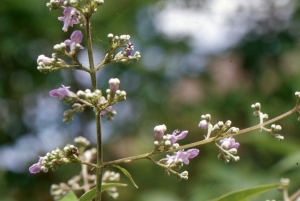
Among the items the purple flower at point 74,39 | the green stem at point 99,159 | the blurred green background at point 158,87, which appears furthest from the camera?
the blurred green background at point 158,87

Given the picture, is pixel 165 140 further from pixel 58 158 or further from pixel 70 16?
pixel 70 16

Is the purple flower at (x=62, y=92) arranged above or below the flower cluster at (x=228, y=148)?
above

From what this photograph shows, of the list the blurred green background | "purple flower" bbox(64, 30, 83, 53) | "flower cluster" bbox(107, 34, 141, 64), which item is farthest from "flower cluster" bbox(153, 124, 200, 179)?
the blurred green background

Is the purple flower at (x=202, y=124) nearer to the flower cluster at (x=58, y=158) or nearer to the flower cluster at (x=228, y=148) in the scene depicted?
the flower cluster at (x=228, y=148)

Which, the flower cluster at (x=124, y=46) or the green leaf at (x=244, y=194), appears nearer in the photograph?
the green leaf at (x=244, y=194)

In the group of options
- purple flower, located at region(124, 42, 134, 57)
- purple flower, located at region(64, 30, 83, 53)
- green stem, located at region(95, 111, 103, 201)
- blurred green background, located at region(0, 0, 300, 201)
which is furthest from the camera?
blurred green background, located at region(0, 0, 300, 201)

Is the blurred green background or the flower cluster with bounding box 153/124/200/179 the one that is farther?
the blurred green background

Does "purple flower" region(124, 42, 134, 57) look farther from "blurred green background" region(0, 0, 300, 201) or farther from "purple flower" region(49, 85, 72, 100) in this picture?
"blurred green background" region(0, 0, 300, 201)

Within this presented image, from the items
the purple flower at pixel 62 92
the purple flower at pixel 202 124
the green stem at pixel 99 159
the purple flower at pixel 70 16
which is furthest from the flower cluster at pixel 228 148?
the purple flower at pixel 70 16

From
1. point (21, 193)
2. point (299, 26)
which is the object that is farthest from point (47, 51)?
point (299, 26)
